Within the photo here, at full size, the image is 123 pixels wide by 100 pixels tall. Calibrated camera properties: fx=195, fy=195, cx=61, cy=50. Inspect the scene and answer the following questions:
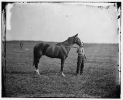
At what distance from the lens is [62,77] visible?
309cm

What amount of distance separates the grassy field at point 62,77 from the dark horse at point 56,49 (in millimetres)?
64

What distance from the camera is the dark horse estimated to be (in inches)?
121

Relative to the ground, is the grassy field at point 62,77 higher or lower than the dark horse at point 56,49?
lower

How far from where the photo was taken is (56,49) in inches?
123

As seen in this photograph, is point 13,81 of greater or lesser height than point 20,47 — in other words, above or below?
below

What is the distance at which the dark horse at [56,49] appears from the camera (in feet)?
10.1

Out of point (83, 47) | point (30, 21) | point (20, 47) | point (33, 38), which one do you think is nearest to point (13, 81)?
point (20, 47)

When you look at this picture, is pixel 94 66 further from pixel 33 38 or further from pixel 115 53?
pixel 33 38

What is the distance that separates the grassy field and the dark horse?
0.06m

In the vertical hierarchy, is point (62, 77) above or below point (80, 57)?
below

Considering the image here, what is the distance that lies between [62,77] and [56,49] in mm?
455

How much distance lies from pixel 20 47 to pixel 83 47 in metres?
1.00

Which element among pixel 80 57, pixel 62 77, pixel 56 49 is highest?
pixel 56 49

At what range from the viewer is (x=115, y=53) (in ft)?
10.1
